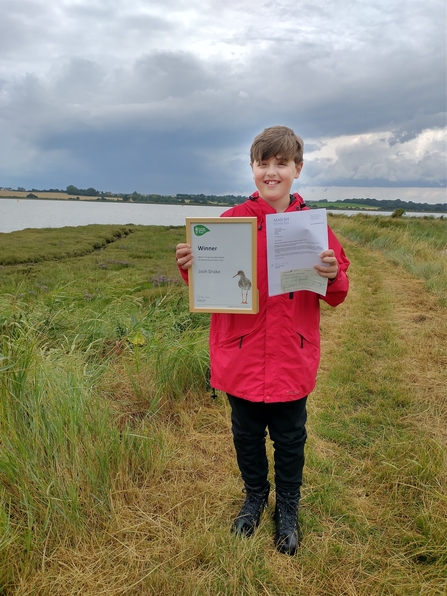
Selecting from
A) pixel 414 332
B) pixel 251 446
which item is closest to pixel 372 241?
pixel 414 332

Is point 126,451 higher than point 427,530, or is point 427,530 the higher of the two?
point 126,451

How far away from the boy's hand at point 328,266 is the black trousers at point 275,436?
28.2 inches

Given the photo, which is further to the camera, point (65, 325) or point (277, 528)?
point (65, 325)

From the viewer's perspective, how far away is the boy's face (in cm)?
196

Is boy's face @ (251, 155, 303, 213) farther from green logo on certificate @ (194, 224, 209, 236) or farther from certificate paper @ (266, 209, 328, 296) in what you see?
green logo on certificate @ (194, 224, 209, 236)

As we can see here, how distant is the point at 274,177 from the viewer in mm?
1970

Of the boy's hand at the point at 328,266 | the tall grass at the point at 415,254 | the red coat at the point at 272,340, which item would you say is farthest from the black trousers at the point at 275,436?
the tall grass at the point at 415,254

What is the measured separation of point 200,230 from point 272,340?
25.6 inches

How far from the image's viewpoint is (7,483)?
2.13 m

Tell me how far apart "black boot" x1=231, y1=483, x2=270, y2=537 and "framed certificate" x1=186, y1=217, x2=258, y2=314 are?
1.16m

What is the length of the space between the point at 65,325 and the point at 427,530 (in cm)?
380

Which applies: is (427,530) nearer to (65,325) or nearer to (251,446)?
(251,446)

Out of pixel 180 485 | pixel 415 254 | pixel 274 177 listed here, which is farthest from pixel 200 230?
pixel 415 254

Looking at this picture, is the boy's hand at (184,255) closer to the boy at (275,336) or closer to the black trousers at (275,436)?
the boy at (275,336)
